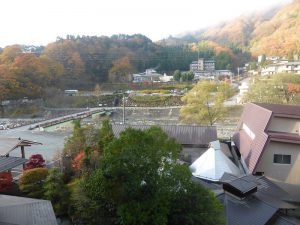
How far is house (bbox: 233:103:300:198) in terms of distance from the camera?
1240 cm

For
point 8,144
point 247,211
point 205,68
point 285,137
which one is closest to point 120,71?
point 205,68

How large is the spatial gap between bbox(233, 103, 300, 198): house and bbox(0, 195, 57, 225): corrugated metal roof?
7.98m

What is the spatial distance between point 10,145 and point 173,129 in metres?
8.82

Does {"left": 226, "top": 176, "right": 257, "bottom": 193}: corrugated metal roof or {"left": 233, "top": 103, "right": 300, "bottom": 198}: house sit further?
{"left": 233, "top": 103, "right": 300, "bottom": 198}: house

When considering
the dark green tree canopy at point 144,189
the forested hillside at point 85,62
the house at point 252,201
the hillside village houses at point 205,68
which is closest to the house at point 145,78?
the forested hillside at point 85,62

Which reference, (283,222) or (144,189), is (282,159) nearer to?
(283,222)

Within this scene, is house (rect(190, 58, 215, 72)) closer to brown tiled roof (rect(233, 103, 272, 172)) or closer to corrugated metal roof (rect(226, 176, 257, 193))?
brown tiled roof (rect(233, 103, 272, 172))

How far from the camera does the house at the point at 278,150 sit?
40.7 ft

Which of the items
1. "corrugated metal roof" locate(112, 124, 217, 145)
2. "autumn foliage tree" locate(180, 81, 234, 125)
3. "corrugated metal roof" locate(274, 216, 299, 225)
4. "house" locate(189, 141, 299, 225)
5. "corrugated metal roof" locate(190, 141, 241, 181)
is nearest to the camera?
"house" locate(189, 141, 299, 225)

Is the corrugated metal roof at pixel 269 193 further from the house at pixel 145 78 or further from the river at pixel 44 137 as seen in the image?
the house at pixel 145 78

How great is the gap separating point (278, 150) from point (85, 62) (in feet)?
202

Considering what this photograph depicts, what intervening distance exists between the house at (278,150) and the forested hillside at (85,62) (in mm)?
39669

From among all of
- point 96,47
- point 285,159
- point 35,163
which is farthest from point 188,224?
point 96,47

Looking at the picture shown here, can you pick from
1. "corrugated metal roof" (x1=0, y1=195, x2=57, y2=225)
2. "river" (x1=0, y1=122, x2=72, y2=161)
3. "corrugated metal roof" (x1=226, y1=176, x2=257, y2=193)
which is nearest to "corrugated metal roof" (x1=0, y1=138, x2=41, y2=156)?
"river" (x1=0, y1=122, x2=72, y2=161)
